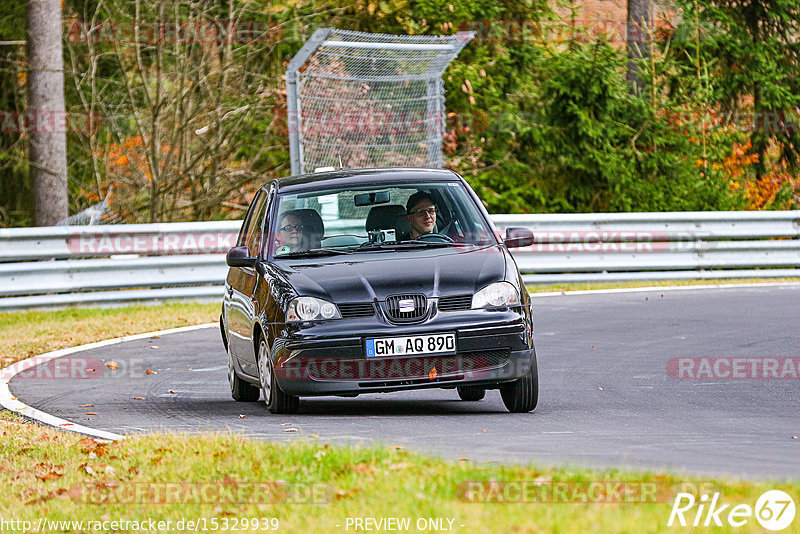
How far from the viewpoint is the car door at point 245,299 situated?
9.96m

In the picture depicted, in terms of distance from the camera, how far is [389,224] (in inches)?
389

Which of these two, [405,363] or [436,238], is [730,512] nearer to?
[405,363]

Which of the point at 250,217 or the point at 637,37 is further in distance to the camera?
the point at 637,37

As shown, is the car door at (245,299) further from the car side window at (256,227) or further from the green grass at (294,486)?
the green grass at (294,486)

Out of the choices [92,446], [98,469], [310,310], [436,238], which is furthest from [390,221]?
[98,469]

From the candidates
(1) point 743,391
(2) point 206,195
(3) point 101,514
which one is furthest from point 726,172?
(3) point 101,514

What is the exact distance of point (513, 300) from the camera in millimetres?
8930

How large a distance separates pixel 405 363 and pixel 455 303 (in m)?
0.48

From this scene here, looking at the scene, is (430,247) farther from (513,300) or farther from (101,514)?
(101,514)

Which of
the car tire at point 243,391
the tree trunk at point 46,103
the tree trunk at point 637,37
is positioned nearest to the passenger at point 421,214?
the car tire at point 243,391

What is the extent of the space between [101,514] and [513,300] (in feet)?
11.8

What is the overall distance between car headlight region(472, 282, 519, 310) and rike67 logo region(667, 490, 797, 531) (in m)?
3.47

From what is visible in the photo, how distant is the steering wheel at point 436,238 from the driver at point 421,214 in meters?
0.06
